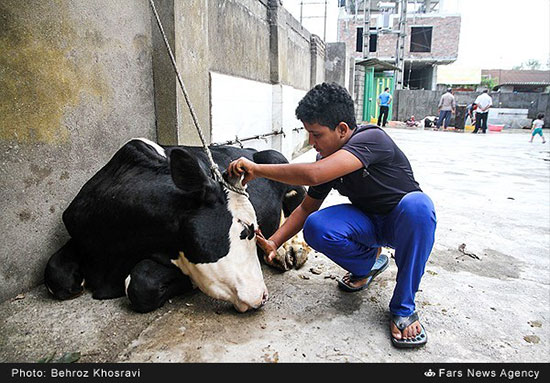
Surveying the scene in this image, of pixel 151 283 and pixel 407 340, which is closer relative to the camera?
pixel 407 340

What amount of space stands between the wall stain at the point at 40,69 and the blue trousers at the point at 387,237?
150cm

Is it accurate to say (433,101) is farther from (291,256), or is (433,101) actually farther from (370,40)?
(291,256)

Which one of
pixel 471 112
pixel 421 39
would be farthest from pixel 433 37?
pixel 471 112

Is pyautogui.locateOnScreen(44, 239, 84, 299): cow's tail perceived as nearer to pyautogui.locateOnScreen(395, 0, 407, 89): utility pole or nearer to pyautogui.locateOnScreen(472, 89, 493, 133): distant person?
pyautogui.locateOnScreen(472, 89, 493, 133): distant person

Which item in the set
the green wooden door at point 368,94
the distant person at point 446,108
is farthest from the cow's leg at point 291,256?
the green wooden door at point 368,94

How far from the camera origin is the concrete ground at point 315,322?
1.84 meters

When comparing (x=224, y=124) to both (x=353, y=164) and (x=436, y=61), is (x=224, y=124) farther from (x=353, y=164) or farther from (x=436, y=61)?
(x=436, y=61)

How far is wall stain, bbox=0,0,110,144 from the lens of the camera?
2.07 meters

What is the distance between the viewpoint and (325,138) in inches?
84.4

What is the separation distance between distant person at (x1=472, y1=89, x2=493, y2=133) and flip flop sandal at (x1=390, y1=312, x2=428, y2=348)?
1605 cm

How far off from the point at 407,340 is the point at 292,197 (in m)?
1.58

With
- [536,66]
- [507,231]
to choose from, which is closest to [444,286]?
[507,231]

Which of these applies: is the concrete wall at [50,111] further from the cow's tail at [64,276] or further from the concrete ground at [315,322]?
the concrete ground at [315,322]

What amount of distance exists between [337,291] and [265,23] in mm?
4453
